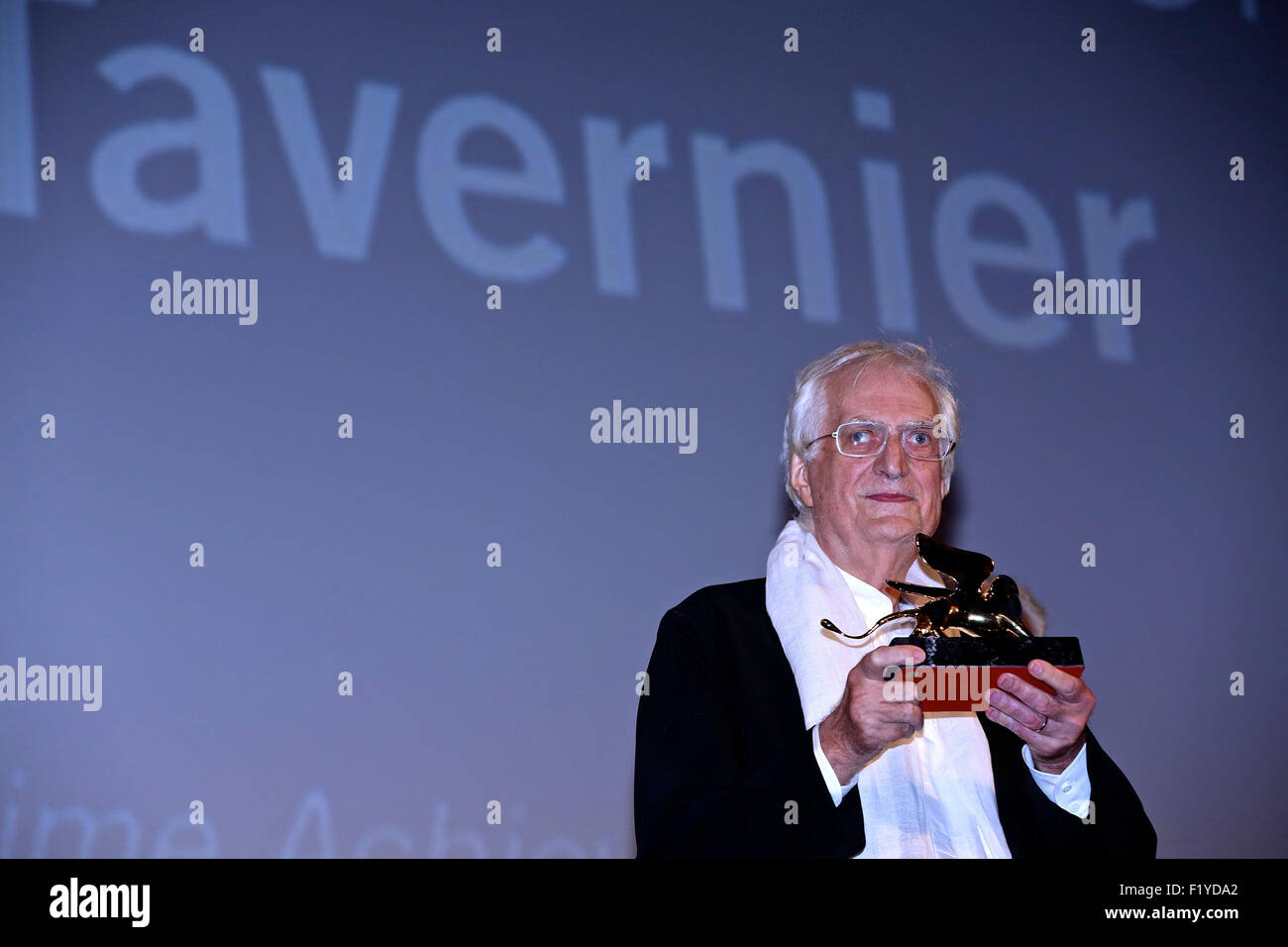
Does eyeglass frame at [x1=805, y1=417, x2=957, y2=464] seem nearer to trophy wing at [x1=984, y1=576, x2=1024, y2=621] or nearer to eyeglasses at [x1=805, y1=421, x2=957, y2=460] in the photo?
eyeglasses at [x1=805, y1=421, x2=957, y2=460]

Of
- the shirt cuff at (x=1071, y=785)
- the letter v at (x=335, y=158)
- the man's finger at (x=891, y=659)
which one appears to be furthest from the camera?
the letter v at (x=335, y=158)

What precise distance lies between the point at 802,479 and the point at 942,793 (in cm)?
68

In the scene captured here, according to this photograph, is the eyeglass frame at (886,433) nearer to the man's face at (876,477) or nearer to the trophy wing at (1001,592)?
the man's face at (876,477)

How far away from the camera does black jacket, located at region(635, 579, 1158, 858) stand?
1.83 meters

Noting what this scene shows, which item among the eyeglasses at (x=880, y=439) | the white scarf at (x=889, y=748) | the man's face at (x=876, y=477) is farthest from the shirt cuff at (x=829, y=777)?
the eyeglasses at (x=880, y=439)

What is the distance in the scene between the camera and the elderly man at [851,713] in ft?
5.96

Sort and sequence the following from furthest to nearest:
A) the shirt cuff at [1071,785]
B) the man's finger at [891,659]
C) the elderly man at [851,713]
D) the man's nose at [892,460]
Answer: the man's nose at [892,460]
the shirt cuff at [1071,785]
the elderly man at [851,713]
the man's finger at [891,659]

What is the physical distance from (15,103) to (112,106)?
0.25 m

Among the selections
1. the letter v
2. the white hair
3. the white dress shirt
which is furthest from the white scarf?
the letter v

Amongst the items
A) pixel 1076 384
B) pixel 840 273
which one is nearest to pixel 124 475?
pixel 840 273

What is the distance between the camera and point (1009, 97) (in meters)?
3.40

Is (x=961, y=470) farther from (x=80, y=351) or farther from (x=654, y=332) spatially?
(x=80, y=351)

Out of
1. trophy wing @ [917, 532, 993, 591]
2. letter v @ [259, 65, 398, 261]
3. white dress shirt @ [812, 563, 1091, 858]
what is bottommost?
white dress shirt @ [812, 563, 1091, 858]

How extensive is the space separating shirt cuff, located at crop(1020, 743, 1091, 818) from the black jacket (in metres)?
0.01
